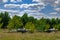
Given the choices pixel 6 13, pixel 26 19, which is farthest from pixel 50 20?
pixel 6 13

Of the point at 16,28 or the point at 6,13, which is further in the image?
the point at 6,13

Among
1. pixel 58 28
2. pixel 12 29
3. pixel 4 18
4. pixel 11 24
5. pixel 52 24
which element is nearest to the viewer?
pixel 11 24

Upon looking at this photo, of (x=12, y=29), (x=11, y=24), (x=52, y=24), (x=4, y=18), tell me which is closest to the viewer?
(x=11, y=24)

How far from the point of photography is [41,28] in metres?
89.6

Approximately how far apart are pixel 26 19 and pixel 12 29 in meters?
41.5

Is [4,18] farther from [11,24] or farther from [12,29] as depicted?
[11,24]

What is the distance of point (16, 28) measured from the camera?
3302 inches

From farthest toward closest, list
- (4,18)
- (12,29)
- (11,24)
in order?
(4,18) → (12,29) → (11,24)

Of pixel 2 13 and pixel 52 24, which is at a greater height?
pixel 2 13

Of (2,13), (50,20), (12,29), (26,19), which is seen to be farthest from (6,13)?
(12,29)

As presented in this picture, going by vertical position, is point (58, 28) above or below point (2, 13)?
below

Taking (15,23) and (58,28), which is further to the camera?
(58,28)

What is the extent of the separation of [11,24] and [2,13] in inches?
2057

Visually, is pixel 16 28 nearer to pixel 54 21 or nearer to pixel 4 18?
pixel 4 18
